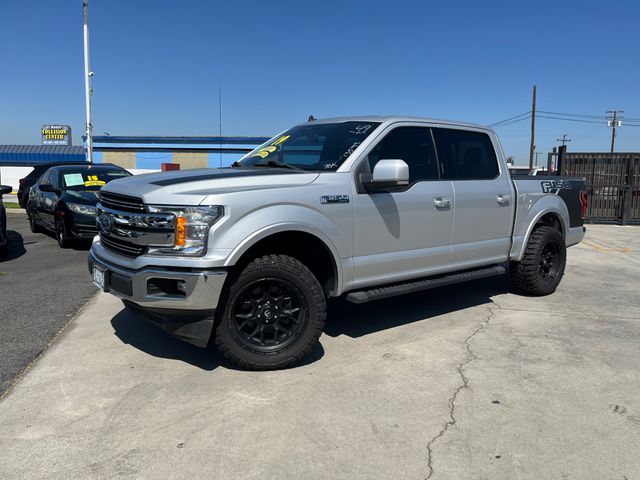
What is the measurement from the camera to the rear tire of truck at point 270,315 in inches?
146

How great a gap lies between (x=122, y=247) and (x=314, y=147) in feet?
6.14

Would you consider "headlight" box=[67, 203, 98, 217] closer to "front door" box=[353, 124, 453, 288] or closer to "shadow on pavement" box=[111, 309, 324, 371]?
"shadow on pavement" box=[111, 309, 324, 371]

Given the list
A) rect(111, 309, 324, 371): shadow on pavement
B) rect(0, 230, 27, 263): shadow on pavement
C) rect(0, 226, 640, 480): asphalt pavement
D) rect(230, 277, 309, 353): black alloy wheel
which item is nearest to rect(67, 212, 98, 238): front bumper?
rect(0, 230, 27, 263): shadow on pavement

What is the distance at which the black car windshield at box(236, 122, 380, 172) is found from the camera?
4.41 metres

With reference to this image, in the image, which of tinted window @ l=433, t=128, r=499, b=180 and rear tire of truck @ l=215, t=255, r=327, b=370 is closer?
rear tire of truck @ l=215, t=255, r=327, b=370

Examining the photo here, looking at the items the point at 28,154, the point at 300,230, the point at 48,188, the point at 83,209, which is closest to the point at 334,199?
the point at 300,230

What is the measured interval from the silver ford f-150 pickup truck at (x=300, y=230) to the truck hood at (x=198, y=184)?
12 mm

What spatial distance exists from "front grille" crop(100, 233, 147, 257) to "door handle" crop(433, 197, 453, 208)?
8.63 feet

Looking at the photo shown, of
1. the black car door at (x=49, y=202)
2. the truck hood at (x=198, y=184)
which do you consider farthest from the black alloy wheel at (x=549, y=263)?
the black car door at (x=49, y=202)

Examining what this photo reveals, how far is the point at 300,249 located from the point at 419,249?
122 cm

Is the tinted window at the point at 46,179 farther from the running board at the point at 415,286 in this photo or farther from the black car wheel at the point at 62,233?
the running board at the point at 415,286

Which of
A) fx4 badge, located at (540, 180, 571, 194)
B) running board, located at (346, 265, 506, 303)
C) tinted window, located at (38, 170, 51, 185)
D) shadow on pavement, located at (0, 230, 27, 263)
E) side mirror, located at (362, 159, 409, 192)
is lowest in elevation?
shadow on pavement, located at (0, 230, 27, 263)

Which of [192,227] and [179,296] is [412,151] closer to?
[192,227]

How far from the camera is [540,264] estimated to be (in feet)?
20.6
